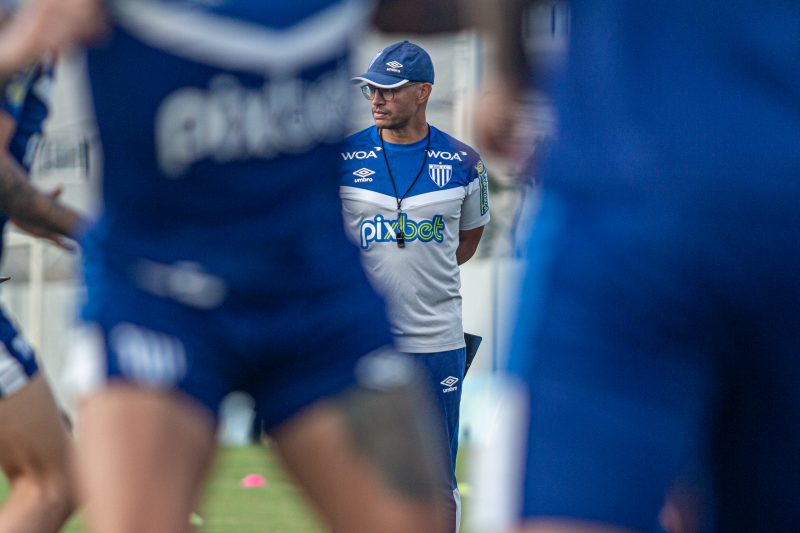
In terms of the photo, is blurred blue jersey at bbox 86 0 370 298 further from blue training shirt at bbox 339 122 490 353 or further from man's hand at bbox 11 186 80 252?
blue training shirt at bbox 339 122 490 353

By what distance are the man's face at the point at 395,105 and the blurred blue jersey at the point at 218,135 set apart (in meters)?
4.80

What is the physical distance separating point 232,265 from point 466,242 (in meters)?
5.18

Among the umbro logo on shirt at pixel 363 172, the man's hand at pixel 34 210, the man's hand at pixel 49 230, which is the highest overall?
the man's hand at pixel 34 210

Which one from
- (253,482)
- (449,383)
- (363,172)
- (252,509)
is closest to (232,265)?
(449,383)

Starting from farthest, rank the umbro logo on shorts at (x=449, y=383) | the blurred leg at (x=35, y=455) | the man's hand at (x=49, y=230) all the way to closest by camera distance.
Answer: the umbro logo on shorts at (x=449, y=383) → the blurred leg at (x=35, y=455) → the man's hand at (x=49, y=230)

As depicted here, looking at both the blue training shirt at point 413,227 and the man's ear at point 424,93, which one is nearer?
the blue training shirt at point 413,227

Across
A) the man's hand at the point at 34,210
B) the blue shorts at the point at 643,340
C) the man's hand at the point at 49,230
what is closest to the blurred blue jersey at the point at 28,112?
the man's hand at the point at 34,210

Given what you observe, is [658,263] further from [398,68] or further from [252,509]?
[252,509]

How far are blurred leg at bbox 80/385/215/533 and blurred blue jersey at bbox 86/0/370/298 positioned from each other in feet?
0.84

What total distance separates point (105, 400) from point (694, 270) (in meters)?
1.20

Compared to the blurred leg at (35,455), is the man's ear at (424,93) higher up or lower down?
higher up

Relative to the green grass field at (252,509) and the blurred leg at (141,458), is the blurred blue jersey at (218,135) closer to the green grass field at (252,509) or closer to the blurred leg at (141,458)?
the blurred leg at (141,458)

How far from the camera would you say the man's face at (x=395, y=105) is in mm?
7621

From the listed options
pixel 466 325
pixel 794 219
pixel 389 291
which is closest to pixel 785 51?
pixel 794 219
